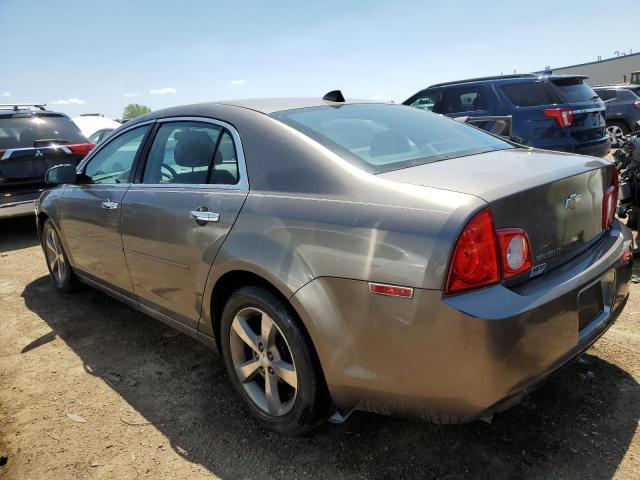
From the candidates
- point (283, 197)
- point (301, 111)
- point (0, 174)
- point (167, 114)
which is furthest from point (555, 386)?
point (0, 174)

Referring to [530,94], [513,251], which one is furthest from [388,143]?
[530,94]

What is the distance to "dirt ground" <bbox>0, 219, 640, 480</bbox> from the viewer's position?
2.15 metres

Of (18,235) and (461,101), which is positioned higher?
(461,101)

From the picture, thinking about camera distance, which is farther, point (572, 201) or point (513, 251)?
point (572, 201)

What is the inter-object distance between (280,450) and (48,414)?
1.38 metres

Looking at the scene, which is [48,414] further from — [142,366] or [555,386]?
[555,386]

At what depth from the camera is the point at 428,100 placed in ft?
26.6

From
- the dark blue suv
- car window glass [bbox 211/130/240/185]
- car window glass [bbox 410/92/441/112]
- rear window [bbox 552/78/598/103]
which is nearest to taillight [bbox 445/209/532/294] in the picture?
car window glass [bbox 211/130/240/185]

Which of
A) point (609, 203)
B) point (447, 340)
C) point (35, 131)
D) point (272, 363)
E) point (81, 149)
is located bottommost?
point (272, 363)

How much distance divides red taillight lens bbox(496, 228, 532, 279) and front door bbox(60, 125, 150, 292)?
2.41 metres

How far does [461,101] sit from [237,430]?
254 inches

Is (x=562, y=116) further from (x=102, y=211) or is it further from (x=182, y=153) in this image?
(x=102, y=211)

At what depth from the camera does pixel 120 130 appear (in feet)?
11.9

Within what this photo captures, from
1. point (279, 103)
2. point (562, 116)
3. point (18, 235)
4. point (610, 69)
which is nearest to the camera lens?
point (279, 103)
